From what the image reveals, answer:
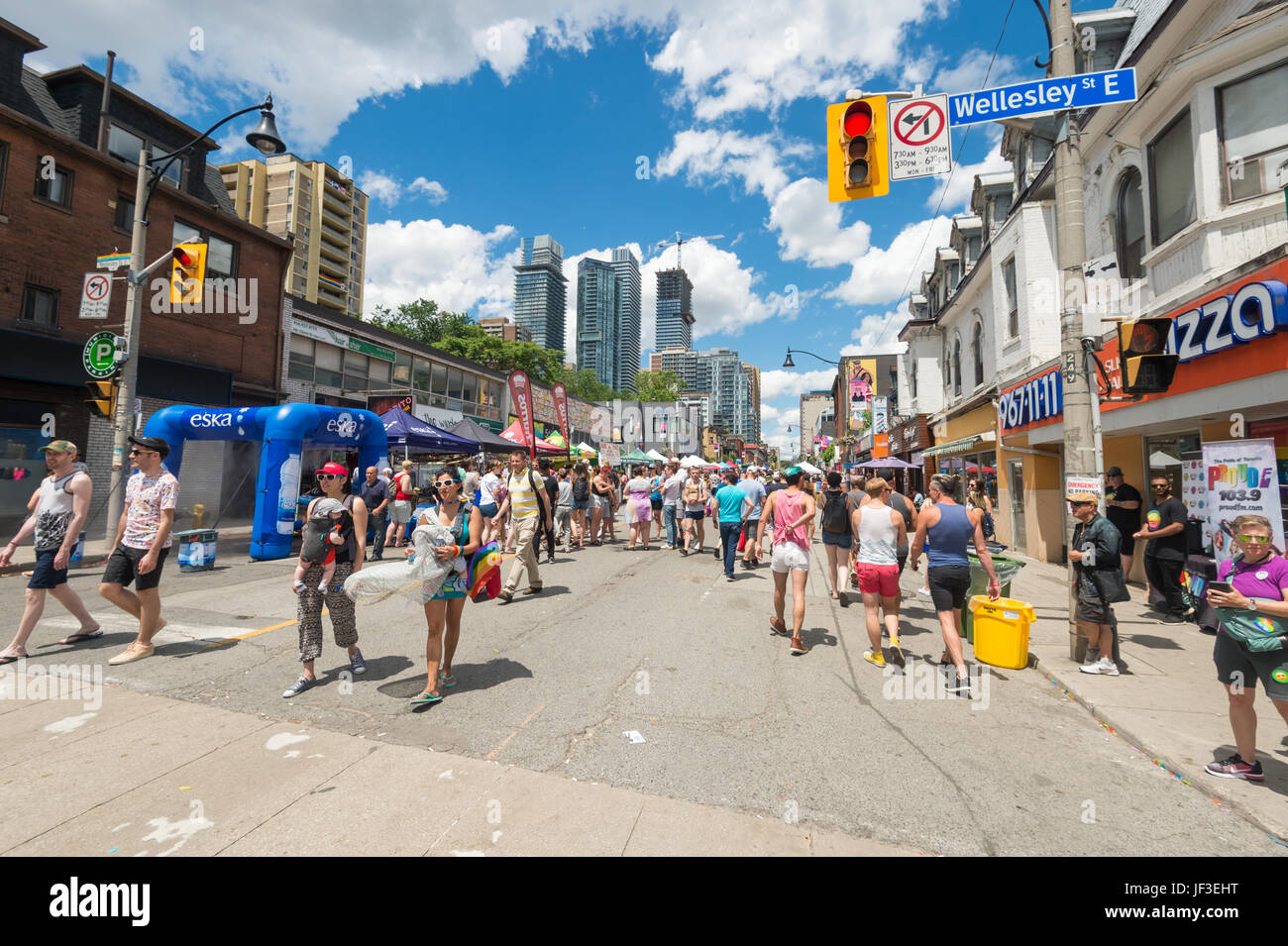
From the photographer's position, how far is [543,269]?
158 meters

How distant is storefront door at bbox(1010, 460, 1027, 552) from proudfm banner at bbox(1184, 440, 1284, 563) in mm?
7490

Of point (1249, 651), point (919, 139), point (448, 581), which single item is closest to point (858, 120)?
point (919, 139)

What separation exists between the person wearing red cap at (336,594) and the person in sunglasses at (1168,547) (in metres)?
9.74

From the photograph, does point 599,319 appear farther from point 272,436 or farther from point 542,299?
point 272,436

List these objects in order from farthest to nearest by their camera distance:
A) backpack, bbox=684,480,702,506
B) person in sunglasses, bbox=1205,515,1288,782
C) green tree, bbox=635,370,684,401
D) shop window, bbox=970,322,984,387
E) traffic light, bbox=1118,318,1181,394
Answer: green tree, bbox=635,370,684,401, shop window, bbox=970,322,984,387, backpack, bbox=684,480,702,506, traffic light, bbox=1118,318,1181,394, person in sunglasses, bbox=1205,515,1288,782

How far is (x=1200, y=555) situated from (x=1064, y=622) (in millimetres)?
1826

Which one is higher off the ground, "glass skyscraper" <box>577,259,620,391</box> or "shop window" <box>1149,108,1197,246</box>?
"glass skyscraper" <box>577,259,620,391</box>

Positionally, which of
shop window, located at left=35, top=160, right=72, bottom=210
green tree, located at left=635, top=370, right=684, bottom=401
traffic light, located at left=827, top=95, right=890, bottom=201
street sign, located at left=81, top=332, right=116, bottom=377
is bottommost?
street sign, located at left=81, top=332, right=116, bottom=377

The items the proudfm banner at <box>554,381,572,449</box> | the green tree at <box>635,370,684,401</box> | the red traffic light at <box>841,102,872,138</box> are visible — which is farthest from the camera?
the green tree at <box>635,370,684,401</box>

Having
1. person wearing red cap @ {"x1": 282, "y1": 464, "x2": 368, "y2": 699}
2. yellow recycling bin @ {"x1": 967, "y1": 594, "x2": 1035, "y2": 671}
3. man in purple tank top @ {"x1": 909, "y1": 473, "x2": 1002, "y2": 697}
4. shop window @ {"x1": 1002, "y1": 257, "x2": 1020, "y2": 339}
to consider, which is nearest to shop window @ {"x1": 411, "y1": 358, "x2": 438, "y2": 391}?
person wearing red cap @ {"x1": 282, "y1": 464, "x2": 368, "y2": 699}

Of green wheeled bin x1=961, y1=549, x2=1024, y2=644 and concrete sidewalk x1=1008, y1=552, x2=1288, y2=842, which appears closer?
concrete sidewalk x1=1008, y1=552, x2=1288, y2=842

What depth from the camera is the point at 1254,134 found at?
7246mm

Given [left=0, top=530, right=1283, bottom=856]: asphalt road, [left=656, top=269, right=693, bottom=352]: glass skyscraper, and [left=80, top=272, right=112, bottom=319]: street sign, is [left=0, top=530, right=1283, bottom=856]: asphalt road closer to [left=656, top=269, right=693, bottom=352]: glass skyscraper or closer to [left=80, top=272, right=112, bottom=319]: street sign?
[left=80, top=272, right=112, bottom=319]: street sign

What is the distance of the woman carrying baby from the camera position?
14.6 feet
